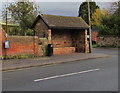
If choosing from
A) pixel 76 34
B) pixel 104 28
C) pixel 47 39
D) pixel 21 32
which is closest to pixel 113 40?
pixel 104 28

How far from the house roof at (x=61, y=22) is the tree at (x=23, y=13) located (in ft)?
27.1

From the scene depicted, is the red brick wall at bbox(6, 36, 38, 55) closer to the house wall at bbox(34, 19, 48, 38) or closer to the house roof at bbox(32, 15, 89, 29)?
the house wall at bbox(34, 19, 48, 38)

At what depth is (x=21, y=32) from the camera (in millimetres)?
26891

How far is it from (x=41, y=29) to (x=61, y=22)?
2.28 m

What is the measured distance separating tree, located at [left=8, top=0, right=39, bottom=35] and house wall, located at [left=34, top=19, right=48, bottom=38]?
776 centimetres

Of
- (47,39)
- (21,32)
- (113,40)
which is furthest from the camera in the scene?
(113,40)

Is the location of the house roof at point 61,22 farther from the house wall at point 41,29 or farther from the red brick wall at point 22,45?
the red brick wall at point 22,45

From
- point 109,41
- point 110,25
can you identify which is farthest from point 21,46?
point 110,25

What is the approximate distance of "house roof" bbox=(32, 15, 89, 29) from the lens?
60.3 feet

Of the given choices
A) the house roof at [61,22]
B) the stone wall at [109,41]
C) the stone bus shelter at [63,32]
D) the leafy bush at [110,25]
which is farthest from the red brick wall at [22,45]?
the stone wall at [109,41]

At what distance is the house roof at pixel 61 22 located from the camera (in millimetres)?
18391

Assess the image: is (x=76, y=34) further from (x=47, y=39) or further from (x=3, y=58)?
(x=3, y=58)

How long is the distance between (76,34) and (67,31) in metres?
1.19

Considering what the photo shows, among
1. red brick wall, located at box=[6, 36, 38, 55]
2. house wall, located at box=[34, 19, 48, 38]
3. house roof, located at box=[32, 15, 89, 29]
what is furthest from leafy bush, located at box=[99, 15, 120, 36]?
red brick wall, located at box=[6, 36, 38, 55]
